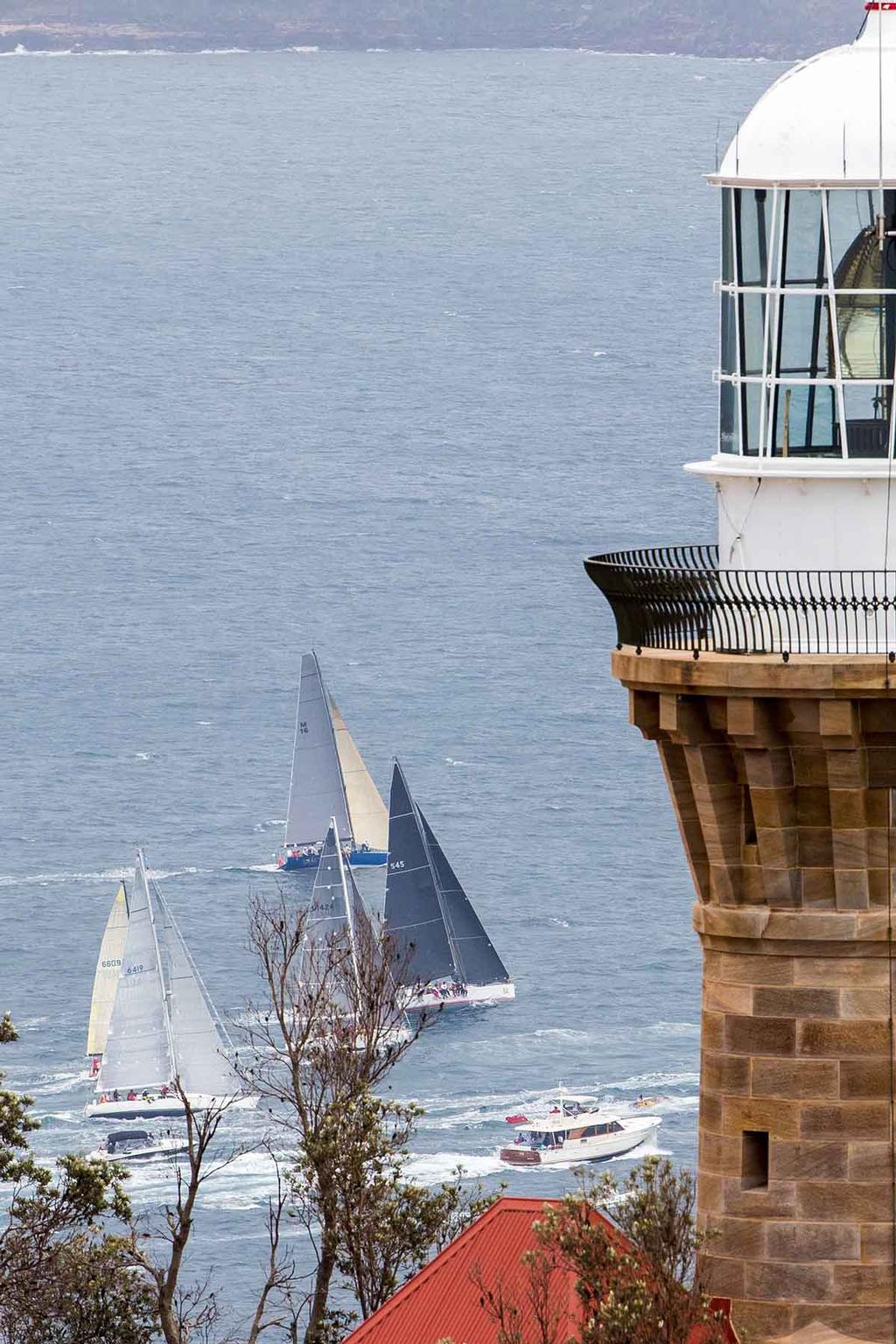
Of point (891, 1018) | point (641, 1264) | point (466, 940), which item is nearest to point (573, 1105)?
point (466, 940)

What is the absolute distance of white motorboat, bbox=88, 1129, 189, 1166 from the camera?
15450 centimetres

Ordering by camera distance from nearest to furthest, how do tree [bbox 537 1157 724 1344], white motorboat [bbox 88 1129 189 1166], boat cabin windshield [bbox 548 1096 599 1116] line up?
tree [bbox 537 1157 724 1344]
white motorboat [bbox 88 1129 189 1166]
boat cabin windshield [bbox 548 1096 599 1116]

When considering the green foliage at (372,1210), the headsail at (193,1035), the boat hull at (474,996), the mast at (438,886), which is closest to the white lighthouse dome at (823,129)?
the green foliage at (372,1210)

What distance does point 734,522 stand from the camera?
68.5ft

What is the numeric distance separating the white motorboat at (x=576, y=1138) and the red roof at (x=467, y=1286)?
125 metres

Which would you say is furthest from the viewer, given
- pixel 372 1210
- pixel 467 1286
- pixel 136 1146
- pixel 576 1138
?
pixel 136 1146

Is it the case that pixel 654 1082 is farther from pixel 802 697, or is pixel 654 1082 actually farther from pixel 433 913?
pixel 802 697

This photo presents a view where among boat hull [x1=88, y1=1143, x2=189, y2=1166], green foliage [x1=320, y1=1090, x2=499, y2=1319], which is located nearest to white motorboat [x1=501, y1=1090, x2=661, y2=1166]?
boat hull [x1=88, y1=1143, x2=189, y2=1166]

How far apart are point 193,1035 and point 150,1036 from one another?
3.75 meters

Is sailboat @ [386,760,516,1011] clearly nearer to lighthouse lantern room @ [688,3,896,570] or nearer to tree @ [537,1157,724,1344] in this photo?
tree @ [537,1157,724,1344]

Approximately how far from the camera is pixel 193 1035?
157875 mm

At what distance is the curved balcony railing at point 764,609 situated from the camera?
66.6 ft

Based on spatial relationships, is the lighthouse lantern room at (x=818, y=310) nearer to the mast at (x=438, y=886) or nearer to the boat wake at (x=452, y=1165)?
the boat wake at (x=452, y=1165)

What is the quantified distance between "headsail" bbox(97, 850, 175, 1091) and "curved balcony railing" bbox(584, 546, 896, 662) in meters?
132
